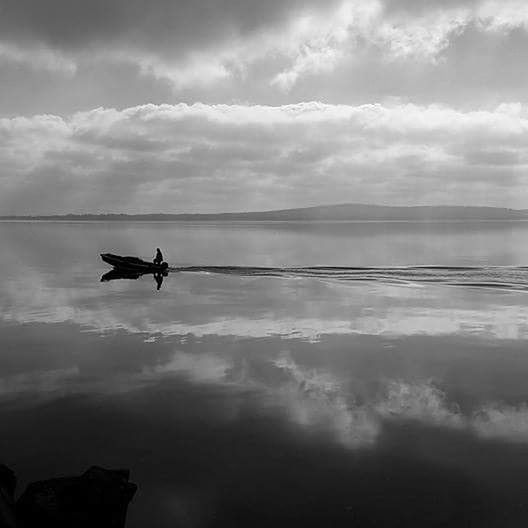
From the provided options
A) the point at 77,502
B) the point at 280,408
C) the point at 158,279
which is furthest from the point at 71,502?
the point at 158,279

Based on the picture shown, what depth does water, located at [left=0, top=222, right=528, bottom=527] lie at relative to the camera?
12.3 m

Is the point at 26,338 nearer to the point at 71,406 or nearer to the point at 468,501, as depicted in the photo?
the point at 71,406

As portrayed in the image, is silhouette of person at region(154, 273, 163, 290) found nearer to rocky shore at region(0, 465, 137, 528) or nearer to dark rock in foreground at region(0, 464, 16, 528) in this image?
dark rock in foreground at region(0, 464, 16, 528)

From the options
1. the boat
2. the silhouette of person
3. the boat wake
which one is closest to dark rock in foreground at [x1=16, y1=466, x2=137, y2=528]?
the silhouette of person

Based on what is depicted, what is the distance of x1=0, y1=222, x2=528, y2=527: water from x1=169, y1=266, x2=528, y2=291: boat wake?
15.7 metres

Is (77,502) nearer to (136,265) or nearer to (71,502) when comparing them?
(71,502)

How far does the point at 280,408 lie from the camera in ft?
59.0

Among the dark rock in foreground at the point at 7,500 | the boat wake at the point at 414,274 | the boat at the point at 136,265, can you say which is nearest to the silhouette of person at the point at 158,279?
the boat at the point at 136,265

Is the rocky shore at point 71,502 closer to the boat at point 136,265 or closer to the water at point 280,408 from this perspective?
the water at point 280,408

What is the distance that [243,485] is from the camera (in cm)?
1291

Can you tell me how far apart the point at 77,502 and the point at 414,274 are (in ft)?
186

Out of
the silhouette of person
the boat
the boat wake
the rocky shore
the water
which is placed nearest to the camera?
the rocky shore

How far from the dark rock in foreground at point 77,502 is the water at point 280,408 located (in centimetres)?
137

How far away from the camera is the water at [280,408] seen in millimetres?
12336
